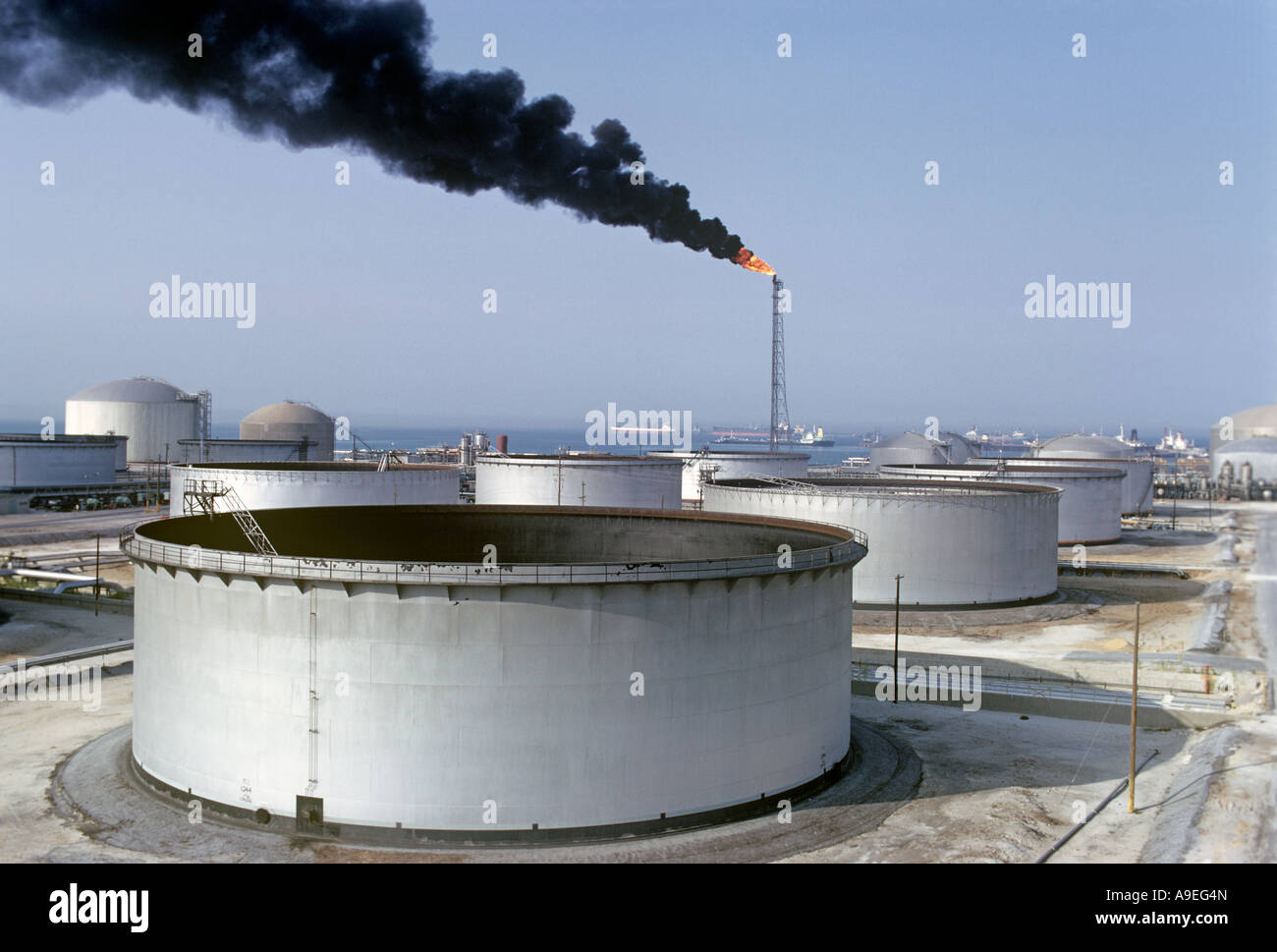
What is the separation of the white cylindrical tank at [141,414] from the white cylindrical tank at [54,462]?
899 inches

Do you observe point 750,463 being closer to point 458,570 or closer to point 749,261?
point 749,261

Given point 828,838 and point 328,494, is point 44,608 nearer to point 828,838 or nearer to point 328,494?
point 328,494

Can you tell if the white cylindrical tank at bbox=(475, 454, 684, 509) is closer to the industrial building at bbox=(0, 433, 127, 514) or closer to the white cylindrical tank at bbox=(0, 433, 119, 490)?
the industrial building at bbox=(0, 433, 127, 514)

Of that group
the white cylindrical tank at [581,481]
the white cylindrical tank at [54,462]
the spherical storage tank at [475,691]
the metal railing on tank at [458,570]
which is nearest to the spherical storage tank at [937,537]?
the white cylindrical tank at [581,481]

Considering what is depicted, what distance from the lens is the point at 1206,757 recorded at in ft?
108

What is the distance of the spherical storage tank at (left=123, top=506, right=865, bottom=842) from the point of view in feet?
81.1

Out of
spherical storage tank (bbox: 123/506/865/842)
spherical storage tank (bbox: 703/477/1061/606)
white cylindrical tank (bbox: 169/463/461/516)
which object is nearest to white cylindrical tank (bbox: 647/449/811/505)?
white cylindrical tank (bbox: 169/463/461/516)

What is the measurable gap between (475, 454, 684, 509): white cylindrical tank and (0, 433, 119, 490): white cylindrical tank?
177 ft

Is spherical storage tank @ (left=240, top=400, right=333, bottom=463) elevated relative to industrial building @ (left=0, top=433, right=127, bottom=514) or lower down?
elevated

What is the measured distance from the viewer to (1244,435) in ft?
526

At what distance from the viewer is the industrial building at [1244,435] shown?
14138cm

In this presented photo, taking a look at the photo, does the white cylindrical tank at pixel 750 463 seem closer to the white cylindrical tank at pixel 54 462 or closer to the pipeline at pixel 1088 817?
the white cylindrical tank at pixel 54 462
